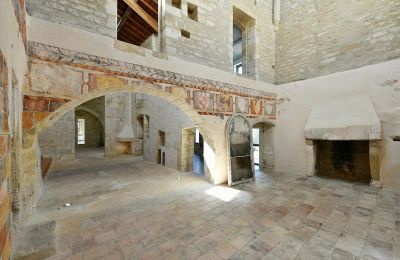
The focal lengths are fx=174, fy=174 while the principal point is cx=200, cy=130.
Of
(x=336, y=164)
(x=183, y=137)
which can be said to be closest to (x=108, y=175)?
(x=183, y=137)

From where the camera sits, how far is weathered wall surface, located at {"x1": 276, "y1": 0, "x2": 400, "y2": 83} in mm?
4359

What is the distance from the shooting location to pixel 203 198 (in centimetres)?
348

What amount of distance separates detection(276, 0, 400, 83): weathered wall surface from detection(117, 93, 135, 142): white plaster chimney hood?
774 cm

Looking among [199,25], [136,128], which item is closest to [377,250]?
[199,25]

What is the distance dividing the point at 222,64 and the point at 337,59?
342 cm

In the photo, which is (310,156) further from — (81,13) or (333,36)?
(81,13)

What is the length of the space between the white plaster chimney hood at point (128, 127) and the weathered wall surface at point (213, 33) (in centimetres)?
688

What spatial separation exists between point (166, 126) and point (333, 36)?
6.22 metres

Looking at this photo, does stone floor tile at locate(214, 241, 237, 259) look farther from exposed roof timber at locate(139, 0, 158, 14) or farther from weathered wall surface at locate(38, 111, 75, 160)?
weathered wall surface at locate(38, 111, 75, 160)

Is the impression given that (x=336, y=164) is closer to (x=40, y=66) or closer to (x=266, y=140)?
(x=266, y=140)

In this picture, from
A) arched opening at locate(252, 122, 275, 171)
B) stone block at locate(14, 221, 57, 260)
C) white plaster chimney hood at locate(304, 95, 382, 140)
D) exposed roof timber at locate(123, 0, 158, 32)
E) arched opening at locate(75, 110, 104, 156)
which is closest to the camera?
stone block at locate(14, 221, 57, 260)

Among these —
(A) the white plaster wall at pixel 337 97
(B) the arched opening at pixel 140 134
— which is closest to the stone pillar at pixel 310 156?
(A) the white plaster wall at pixel 337 97

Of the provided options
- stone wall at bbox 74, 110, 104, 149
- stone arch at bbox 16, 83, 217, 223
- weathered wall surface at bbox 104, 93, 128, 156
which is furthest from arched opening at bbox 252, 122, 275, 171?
stone wall at bbox 74, 110, 104, 149

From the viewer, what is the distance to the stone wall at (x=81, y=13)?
268 centimetres
